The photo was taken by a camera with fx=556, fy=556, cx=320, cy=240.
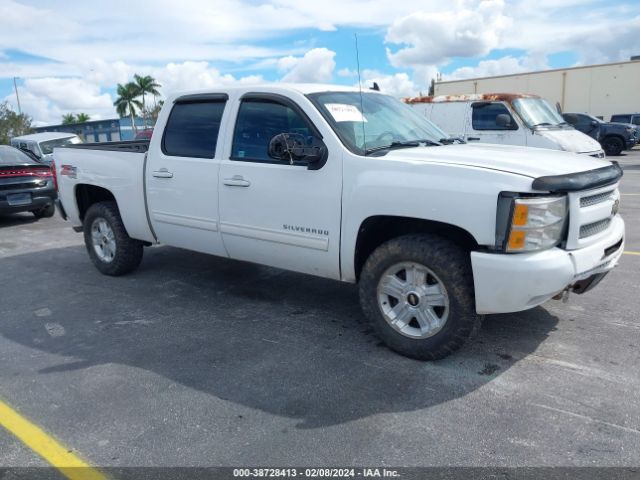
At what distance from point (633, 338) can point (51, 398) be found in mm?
3956

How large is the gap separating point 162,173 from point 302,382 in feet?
8.30

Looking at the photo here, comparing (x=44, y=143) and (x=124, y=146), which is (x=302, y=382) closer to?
(x=124, y=146)

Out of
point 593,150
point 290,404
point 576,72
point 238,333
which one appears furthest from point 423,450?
point 576,72

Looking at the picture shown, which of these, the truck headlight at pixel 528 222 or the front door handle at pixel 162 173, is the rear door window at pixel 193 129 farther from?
the truck headlight at pixel 528 222

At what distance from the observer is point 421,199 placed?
3.48 meters

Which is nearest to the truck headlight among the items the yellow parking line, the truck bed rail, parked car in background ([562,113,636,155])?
the yellow parking line

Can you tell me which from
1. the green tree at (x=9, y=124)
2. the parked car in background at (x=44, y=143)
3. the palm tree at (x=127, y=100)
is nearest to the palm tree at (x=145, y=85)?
the palm tree at (x=127, y=100)

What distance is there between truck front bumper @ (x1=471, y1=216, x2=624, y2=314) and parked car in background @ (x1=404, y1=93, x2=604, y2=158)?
7478 mm

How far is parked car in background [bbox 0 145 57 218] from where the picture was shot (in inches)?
378

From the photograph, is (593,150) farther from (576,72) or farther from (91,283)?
(576,72)

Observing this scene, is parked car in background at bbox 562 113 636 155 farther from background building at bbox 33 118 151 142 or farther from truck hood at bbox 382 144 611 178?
background building at bbox 33 118 151 142

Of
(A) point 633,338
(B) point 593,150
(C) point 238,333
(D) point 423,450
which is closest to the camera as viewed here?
(D) point 423,450

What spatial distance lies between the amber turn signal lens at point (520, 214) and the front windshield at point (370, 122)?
1.18 metres

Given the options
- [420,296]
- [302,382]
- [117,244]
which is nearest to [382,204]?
[420,296]
